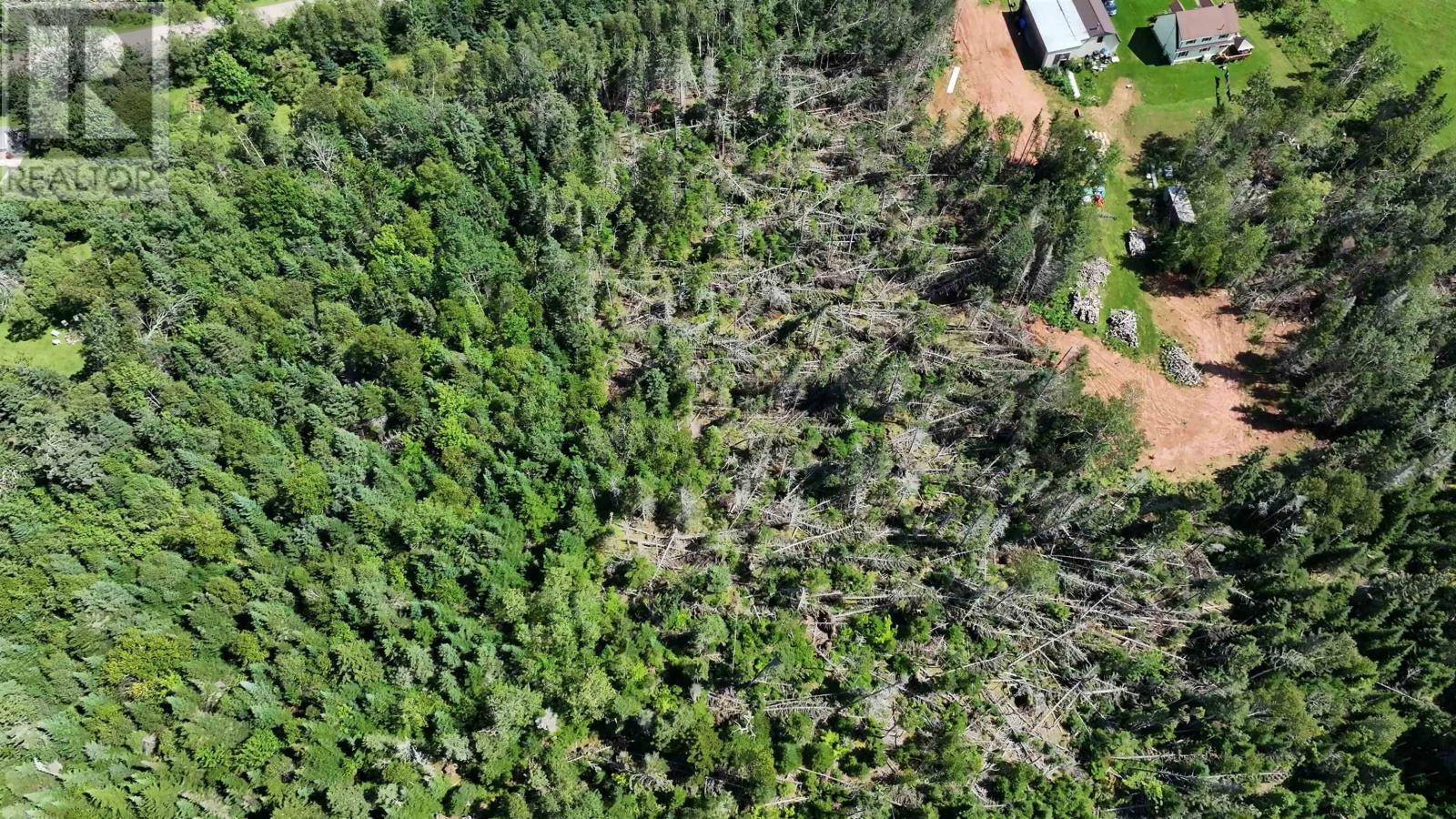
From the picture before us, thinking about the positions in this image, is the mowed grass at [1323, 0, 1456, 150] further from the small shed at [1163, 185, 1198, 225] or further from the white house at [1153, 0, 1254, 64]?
the small shed at [1163, 185, 1198, 225]

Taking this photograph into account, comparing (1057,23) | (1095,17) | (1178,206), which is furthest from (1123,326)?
(1095,17)

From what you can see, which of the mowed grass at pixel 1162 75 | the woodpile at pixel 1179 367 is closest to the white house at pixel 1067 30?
the mowed grass at pixel 1162 75

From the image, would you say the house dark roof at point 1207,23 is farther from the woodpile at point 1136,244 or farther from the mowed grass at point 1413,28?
the woodpile at point 1136,244

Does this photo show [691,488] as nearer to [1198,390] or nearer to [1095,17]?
[1198,390]

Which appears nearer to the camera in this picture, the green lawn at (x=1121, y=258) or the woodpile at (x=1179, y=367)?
the woodpile at (x=1179, y=367)

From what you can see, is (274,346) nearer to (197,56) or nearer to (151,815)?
(151,815)

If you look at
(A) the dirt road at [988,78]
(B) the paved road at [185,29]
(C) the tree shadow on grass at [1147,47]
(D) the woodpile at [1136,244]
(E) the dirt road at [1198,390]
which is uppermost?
(C) the tree shadow on grass at [1147,47]
